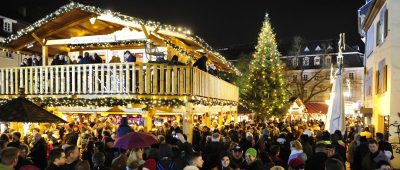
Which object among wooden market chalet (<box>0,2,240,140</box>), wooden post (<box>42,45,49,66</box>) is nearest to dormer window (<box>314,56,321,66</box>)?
wooden market chalet (<box>0,2,240,140</box>)

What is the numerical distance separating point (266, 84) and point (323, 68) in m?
24.8

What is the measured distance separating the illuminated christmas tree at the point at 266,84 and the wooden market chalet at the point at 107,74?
65.4 feet

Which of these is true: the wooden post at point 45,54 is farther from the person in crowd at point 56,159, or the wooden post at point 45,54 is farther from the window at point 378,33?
the window at point 378,33

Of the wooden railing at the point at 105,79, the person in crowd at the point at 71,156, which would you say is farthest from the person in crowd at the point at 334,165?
the wooden railing at the point at 105,79

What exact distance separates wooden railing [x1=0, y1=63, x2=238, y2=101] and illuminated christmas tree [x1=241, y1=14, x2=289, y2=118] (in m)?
23.2

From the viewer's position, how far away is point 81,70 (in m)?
16.0

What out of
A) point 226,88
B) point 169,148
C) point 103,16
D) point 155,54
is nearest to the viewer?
point 169,148

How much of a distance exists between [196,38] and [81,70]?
522 cm

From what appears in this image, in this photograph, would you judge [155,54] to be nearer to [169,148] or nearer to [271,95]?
[169,148]

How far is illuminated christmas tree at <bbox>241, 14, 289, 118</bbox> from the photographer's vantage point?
39.9 m

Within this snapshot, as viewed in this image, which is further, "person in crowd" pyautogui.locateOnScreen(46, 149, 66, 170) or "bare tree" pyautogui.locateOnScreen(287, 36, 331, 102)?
"bare tree" pyautogui.locateOnScreen(287, 36, 331, 102)

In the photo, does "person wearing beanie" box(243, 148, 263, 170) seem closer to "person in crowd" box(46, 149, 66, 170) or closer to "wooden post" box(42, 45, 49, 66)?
"person in crowd" box(46, 149, 66, 170)

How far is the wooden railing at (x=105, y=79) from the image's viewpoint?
15.3 meters

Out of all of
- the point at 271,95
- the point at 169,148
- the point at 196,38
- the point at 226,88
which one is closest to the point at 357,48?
the point at 271,95
